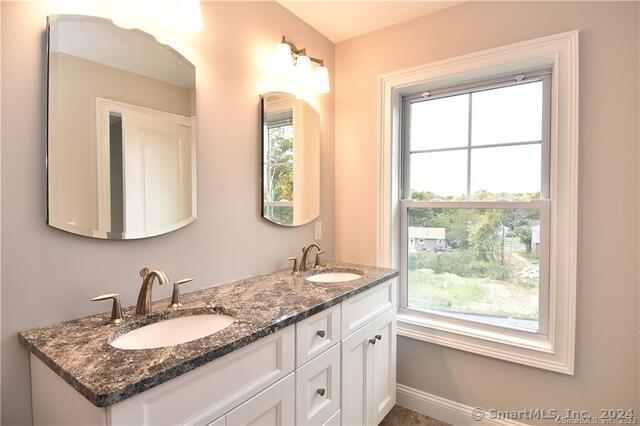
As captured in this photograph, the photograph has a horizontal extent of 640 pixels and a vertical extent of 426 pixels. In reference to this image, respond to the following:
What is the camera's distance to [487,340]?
177 cm

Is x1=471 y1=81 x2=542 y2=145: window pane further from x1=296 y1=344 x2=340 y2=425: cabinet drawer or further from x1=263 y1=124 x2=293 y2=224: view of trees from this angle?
x1=296 y1=344 x2=340 y2=425: cabinet drawer

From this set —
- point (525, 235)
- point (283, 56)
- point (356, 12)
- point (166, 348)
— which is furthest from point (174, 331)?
point (356, 12)

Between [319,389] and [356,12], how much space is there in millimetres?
1978

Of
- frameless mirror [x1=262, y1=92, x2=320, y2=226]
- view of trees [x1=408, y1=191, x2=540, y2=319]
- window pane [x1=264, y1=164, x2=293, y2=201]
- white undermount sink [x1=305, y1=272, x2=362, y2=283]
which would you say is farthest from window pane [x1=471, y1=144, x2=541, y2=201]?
window pane [x1=264, y1=164, x2=293, y2=201]

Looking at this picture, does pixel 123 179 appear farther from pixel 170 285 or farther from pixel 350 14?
pixel 350 14

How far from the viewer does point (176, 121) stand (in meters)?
1.32

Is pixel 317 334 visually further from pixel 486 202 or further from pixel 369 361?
pixel 486 202

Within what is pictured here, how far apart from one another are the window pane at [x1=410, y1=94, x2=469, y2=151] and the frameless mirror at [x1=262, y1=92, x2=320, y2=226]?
2.12 feet

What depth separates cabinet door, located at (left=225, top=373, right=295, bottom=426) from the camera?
93 centimetres

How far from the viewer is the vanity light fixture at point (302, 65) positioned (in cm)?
175

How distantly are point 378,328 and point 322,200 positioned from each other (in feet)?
2.93

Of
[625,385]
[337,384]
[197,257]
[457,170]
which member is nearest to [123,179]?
[197,257]

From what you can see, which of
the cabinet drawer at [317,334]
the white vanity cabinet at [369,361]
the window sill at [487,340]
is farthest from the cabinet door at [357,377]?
the window sill at [487,340]

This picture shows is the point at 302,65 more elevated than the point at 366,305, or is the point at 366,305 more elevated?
the point at 302,65
